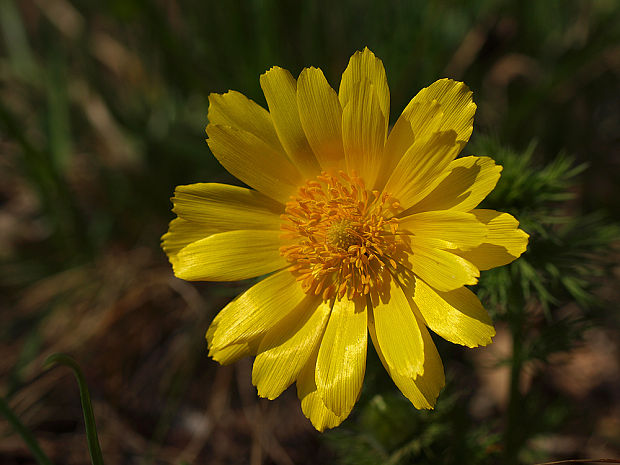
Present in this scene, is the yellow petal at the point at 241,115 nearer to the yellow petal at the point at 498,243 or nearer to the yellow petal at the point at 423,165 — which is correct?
the yellow petal at the point at 423,165

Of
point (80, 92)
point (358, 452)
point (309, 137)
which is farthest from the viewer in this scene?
point (80, 92)

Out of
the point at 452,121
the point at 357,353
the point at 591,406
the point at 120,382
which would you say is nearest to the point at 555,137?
the point at 591,406

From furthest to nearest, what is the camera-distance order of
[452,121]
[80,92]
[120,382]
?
[80,92]
[120,382]
[452,121]

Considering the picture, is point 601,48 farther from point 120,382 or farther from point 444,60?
point 120,382

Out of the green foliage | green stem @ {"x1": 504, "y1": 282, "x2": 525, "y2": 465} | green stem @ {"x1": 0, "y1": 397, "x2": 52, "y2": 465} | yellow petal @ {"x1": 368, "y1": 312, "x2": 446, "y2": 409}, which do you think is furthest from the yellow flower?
green stem @ {"x1": 0, "y1": 397, "x2": 52, "y2": 465}

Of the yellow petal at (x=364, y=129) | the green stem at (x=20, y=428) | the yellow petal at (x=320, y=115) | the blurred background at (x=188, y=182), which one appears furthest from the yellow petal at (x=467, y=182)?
the green stem at (x=20, y=428)

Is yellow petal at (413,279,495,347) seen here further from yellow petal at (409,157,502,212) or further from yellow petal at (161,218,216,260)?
yellow petal at (161,218,216,260)

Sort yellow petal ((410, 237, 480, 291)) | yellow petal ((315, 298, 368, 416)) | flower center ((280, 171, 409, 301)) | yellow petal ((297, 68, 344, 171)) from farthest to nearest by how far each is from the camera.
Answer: flower center ((280, 171, 409, 301)) → yellow petal ((297, 68, 344, 171)) → yellow petal ((315, 298, 368, 416)) → yellow petal ((410, 237, 480, 291))
